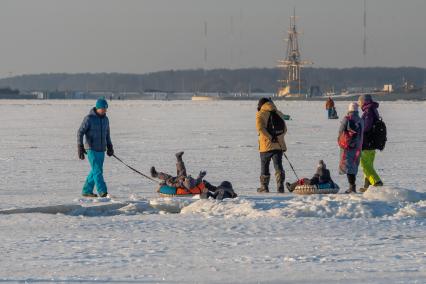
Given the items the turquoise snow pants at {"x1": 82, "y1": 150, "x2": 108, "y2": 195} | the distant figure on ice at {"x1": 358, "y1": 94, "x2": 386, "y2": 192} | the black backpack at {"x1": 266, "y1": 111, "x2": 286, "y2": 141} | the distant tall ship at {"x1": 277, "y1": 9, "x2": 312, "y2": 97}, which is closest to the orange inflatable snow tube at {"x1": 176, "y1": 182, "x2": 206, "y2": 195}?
the turquoise snow pants at {"x1": 82, "y1": 150, "x2": 108, "y2": 195}

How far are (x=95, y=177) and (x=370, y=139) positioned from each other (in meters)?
3.49

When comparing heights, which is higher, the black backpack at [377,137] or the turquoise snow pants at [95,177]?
the black backpack at [377,137]

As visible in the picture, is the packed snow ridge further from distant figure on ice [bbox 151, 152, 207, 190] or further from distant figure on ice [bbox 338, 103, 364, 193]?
distant figure on ice [bbox 338, 103, 364, 193]

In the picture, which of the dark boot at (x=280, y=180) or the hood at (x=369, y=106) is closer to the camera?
the dark boot at (x=280, y=180)

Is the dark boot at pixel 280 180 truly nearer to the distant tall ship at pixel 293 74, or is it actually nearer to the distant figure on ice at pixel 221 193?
the distant figure on ice at pixel 221 193

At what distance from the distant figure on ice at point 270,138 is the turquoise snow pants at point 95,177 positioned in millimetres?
1982

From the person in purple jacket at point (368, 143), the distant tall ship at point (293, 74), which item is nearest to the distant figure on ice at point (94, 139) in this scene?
the person in purple jacket at point (368, 143)

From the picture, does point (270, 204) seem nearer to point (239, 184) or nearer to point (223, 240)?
point (223, 240)

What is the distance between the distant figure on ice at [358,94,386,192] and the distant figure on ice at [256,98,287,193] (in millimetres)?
1041

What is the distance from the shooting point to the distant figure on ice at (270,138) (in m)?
11.5

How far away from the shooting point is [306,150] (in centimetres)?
1917

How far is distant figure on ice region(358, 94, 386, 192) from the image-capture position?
1156 centimetres

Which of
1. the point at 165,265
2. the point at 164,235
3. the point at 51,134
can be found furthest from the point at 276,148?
the point at 51,134

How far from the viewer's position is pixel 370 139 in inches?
456
